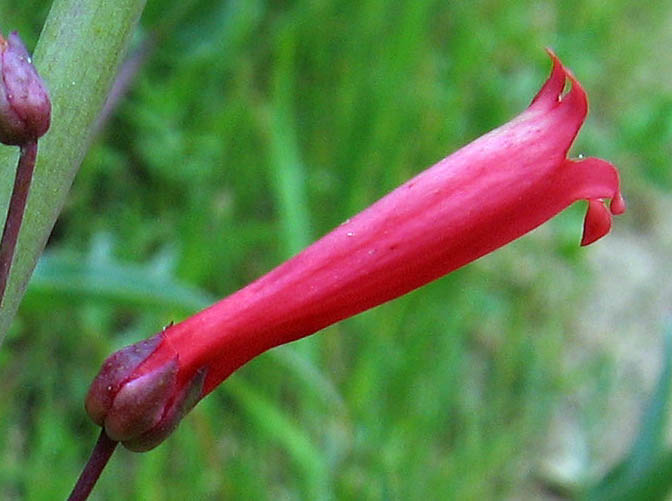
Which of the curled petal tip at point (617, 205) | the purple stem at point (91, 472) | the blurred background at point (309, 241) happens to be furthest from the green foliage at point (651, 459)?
the purple stem at point (91, 472)

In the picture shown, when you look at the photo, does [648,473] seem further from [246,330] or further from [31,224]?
[31,224]

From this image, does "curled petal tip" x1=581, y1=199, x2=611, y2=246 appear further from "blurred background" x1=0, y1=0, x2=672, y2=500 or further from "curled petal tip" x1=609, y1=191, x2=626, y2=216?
"blurred background" x1=0, y1=0, x2=672, y2=500

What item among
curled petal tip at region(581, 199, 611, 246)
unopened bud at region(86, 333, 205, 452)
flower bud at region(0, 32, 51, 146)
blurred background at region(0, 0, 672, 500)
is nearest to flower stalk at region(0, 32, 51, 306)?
flower bud at region(0, 32, 51, 146)

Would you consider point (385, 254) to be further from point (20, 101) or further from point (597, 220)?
point (20, 101)

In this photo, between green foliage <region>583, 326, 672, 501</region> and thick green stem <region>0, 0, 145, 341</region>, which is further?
green foliage <region>583, 326, 672, 501</region>

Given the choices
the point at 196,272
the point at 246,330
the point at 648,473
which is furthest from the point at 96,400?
the point at 196,272
